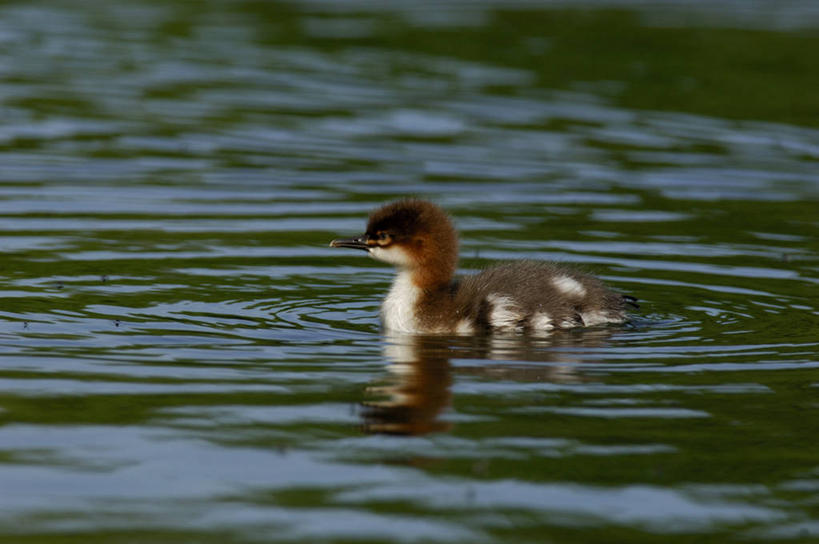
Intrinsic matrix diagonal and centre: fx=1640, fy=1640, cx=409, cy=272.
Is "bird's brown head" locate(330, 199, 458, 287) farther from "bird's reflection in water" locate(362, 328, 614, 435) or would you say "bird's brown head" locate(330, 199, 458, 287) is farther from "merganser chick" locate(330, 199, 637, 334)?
"bird's reflection in water" locate(362, 328, 614, 435)

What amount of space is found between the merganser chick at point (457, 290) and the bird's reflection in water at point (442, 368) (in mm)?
124

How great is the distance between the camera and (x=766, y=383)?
811 cm

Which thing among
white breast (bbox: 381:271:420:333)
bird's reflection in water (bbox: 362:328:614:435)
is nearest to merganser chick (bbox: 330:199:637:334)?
white breast (bbox: 381:271:420:333)

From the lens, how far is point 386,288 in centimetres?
1097

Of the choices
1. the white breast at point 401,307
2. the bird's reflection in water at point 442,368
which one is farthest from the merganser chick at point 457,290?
the bird's reflection in water at point 442,368

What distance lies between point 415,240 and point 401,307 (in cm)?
45

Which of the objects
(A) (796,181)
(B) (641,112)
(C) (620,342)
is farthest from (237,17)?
(C) (620,342)

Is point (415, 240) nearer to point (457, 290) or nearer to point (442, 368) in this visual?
point (457, 290)

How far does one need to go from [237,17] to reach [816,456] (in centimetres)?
2108

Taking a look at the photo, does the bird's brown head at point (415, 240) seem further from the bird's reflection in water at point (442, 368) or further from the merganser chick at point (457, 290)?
the bird's reflection in water at point (442, 368)

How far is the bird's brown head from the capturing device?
9703mm

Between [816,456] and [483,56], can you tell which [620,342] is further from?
[483,56]

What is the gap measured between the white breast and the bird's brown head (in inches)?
3.8

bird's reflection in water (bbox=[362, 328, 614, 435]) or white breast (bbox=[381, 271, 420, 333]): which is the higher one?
white breast (bbox=[381, 271, 420, 333])
